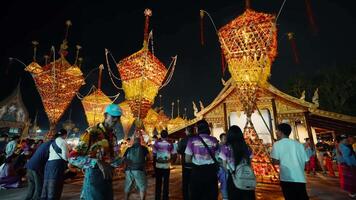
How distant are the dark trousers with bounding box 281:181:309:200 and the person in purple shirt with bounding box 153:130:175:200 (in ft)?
8.81

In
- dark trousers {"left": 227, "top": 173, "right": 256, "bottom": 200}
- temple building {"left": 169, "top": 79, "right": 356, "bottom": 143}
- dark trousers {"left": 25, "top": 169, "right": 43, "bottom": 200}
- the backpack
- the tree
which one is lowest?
dark trousers {"left": 25, "top": 169, "right": 43, "bottom": 200}

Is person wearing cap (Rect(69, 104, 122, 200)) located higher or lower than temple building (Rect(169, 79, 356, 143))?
lower

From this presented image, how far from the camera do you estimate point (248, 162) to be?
2.78 meters

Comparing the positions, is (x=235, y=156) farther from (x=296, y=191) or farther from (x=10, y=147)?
(x=10, y=147)

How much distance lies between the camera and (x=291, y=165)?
2904 millimetres

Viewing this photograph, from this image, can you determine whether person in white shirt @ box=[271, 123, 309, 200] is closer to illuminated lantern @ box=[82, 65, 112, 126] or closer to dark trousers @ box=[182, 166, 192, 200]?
dark trousers @ box=[182, 166, 192, 200]

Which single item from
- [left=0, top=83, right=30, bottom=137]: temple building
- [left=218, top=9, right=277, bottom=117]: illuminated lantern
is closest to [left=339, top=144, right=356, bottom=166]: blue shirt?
[left=218, top=9, right=277, bottom=117]: illuminated lantern

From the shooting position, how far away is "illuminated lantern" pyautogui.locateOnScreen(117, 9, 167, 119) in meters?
9.05

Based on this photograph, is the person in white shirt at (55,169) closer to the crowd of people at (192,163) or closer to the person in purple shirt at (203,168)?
the crowd of people at (192,163)

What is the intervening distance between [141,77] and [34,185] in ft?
18.0

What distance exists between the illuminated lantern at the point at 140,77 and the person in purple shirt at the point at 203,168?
6079 mm

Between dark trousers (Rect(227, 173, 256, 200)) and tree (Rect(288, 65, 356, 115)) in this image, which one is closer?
dark trousers (Rect(227, 173, 256, 200))

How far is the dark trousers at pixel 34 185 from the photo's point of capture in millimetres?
4695

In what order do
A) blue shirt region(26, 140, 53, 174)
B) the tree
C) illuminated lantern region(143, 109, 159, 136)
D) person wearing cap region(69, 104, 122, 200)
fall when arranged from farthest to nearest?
1. illuminated lantern region(143, 109, 159, 136)
2. the tree
3. blue shirt region(26, 140, 53, 174)
4. person wearing cap region(69, 104, 122, 200)
